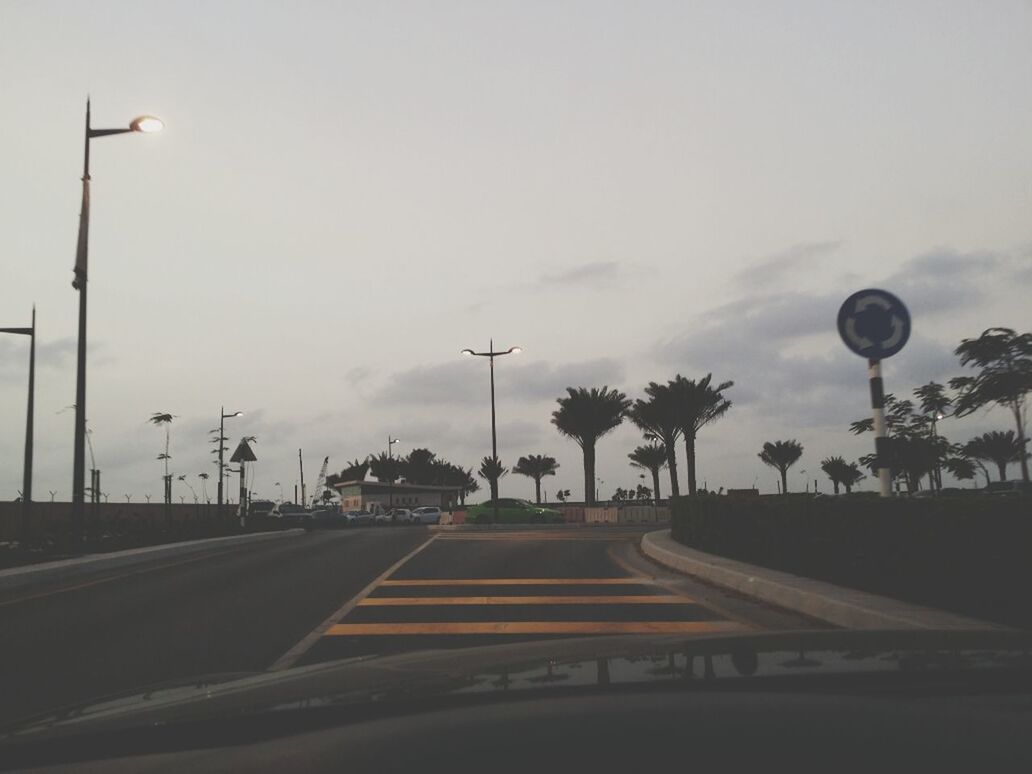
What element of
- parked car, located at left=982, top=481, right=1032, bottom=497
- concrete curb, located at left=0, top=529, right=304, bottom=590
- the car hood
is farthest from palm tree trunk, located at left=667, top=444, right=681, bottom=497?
the car hood

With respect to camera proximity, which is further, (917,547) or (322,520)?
(322,520)

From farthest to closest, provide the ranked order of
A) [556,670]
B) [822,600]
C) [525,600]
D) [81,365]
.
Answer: [81,365], [525,600], [822,600], [556,670]

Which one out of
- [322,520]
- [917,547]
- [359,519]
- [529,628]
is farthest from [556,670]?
[359,519]

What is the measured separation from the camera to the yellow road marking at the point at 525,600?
10734 mm

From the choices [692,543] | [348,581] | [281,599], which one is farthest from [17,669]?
[692,543]

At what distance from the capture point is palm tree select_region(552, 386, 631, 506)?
49750 mm

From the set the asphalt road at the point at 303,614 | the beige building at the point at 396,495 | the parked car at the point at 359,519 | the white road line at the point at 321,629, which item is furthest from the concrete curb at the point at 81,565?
the beige building at the point at 396,495

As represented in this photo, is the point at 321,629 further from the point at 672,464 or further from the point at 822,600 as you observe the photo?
the point at 672,464

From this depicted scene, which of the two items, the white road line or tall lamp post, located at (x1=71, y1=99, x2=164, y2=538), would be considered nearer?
the white road line

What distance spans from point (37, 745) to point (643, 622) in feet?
24.4

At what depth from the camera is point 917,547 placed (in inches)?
358

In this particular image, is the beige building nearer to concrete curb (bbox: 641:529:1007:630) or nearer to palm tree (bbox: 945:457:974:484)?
palm tree (bbox: 945:457:974:484)

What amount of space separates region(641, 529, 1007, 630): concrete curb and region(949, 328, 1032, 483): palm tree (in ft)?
44.0

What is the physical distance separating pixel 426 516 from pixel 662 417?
1025 inches
